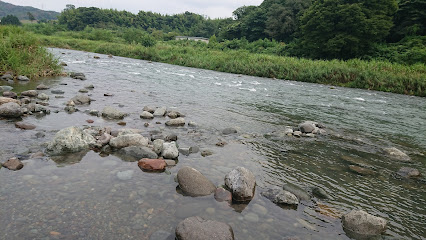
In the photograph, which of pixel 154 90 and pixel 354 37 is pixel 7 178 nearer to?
pixel 154 90

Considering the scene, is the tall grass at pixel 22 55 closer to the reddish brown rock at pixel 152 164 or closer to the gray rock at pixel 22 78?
the gray rock at pixel 22 78

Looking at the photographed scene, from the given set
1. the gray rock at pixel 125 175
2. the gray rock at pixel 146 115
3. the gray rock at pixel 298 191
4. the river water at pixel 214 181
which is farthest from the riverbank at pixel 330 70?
the gray rock at pixel 125 175

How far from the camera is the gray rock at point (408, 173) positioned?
6742mm

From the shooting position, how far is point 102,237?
12.1 ft

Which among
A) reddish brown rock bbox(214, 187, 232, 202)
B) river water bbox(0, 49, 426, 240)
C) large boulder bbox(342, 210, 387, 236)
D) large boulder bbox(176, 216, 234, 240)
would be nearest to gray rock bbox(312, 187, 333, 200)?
river water bbox(0, 49, 426, 240)

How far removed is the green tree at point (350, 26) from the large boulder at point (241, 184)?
43.4 metres

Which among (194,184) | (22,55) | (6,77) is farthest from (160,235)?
(22,55)

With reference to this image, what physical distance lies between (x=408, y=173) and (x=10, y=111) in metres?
11.7

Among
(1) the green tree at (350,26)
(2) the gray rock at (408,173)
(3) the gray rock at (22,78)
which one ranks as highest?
(1) the green tree at (350,26)

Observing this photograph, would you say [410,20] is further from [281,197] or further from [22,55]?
[22,55]

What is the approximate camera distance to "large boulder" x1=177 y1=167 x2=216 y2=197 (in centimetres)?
505

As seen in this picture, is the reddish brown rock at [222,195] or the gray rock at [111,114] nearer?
the reddish brown rock at [222,195]

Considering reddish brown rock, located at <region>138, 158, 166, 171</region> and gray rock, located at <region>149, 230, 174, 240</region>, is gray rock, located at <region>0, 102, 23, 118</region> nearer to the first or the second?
reddish brown rock, located at <region>138, 158, 166, 171</region>

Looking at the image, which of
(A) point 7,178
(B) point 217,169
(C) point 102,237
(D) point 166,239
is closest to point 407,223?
(B) point 217,169
